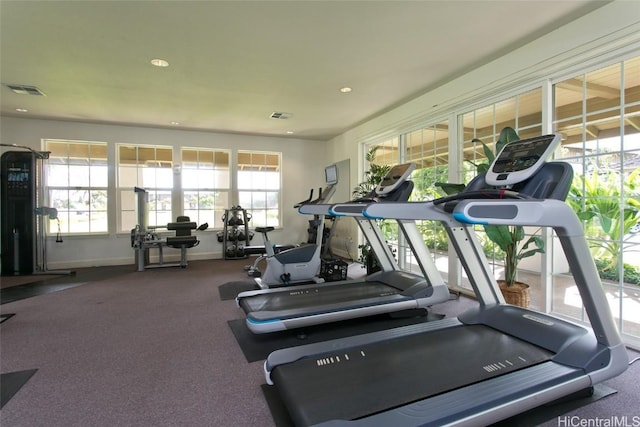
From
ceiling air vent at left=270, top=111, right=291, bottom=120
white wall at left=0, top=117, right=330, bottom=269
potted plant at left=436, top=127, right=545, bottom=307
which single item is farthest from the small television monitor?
white wall at left=0, top=117, right=330, bottom=269

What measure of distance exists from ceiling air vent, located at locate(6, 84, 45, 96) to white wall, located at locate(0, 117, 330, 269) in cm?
169

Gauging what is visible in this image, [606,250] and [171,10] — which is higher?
[171,10]

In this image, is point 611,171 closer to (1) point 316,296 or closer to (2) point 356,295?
(2) point 356,295

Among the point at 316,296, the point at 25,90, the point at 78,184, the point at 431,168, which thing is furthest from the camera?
the point at 78,184

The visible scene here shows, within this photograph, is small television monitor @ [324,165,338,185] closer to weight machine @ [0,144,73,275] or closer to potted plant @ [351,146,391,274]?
potted plant @ [351,146,391,274]

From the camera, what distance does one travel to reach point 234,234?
22.5 feet

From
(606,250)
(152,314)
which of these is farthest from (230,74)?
(606,250)

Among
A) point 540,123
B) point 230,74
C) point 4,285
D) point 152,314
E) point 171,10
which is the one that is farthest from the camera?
point 4,285

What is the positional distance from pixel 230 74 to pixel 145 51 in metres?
0.95

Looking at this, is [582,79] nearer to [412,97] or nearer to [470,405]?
[412,97]

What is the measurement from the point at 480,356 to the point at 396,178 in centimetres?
173

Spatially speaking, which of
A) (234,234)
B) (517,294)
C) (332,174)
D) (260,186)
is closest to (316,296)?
(332,174)

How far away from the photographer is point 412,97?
4844 millimetres

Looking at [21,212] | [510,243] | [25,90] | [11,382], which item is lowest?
[11,382]
